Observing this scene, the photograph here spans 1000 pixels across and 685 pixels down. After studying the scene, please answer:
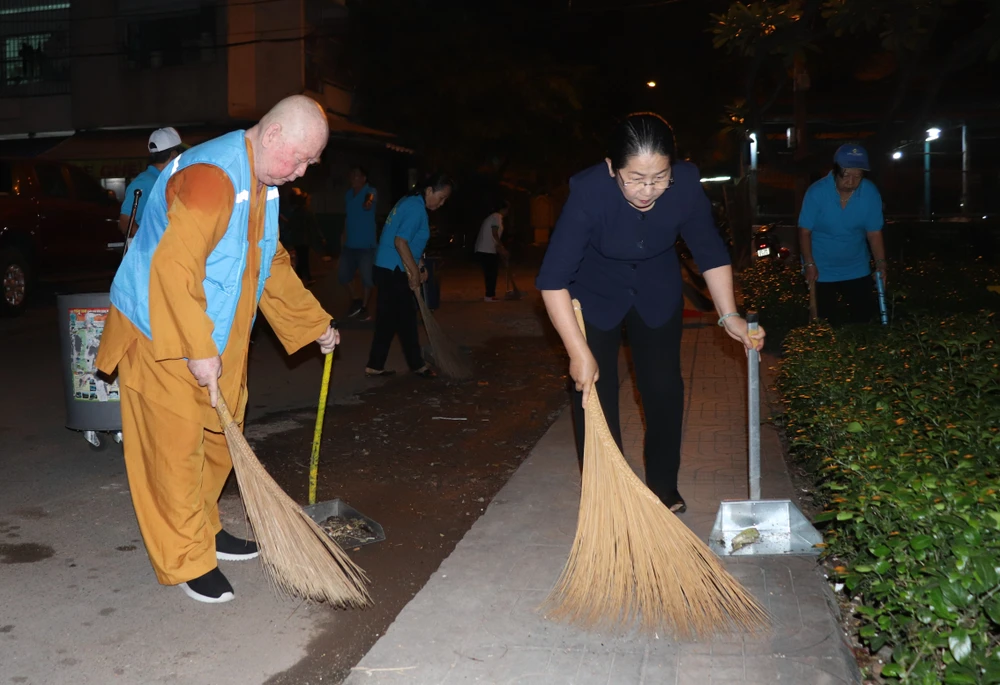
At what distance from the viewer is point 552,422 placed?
6992 mm

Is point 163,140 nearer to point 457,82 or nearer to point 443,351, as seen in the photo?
point 443,351

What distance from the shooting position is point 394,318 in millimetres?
8359

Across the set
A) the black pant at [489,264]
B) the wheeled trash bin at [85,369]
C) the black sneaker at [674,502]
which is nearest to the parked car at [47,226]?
the black pant at [489,264]

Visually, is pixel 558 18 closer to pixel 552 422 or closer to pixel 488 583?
pixel 552 422

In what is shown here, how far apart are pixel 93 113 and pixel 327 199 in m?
6.29

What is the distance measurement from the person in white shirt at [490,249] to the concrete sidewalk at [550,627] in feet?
33.1

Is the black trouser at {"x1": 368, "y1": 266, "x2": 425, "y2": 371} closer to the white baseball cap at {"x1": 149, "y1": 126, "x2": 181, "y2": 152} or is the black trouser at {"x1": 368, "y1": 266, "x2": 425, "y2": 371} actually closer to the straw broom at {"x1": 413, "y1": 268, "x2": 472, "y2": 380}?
the straw broom at {"x1": 413, "y1": 268, "x2": 472, "y2": 380}

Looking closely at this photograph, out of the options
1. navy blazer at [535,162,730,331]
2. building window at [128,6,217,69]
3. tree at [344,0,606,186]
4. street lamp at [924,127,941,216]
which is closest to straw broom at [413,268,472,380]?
navy blazer at [535,162,730,331]

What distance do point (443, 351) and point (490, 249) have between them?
6649 millimetres

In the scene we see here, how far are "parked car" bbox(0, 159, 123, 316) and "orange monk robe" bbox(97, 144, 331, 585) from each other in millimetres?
9493

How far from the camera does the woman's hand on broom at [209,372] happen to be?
3.46m

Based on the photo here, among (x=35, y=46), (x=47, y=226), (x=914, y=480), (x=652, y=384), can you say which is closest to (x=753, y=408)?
(x=652, y=384)

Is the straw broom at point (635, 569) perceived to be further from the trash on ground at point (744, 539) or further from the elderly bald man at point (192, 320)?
the elderly bald man at point (192, 320)

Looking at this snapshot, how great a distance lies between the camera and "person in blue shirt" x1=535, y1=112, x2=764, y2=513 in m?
3.61
